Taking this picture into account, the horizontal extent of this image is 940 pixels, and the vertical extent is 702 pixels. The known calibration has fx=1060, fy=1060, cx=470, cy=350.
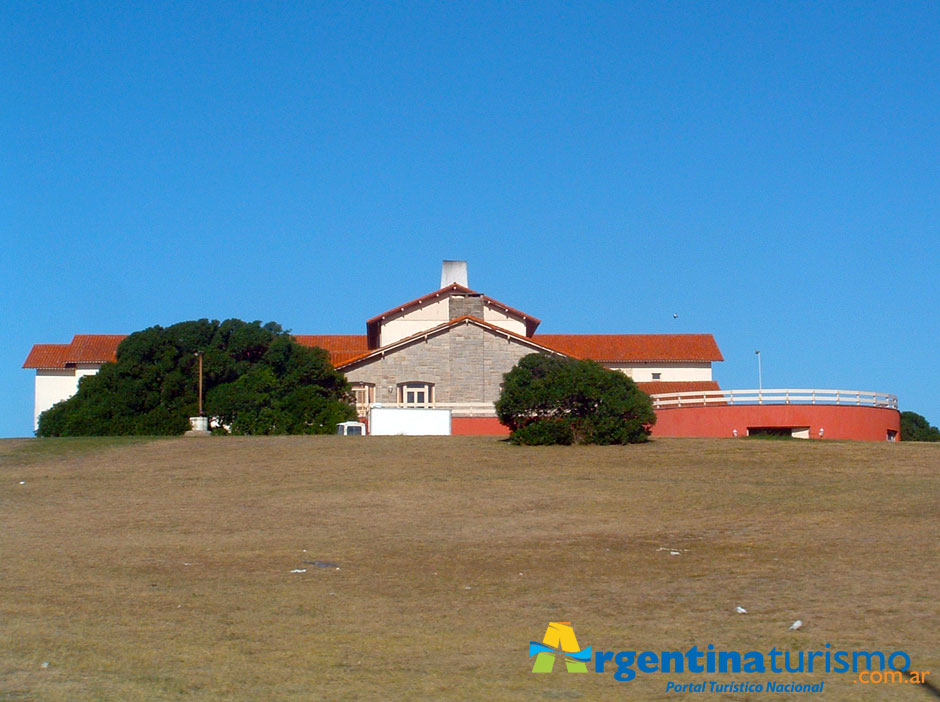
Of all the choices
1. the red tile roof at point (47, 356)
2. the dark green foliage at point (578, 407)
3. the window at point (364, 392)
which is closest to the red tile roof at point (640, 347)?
the window at point (364, 392)

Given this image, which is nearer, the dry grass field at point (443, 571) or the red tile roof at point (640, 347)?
the dry grass field at point (443, 571)

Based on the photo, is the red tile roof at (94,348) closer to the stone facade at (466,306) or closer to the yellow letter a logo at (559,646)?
the stone facade at (466,306)

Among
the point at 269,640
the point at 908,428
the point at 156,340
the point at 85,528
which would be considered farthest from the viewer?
the point at 908,428

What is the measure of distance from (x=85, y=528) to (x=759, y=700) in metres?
13.6

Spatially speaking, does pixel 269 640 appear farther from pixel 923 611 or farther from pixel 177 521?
pixel 177 521

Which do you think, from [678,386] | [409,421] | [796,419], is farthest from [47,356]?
[796,419]

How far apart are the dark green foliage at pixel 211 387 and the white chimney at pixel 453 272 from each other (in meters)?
15.6

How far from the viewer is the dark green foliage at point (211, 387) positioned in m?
45.2

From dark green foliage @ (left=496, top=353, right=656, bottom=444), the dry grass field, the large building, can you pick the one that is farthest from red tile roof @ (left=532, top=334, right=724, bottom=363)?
the dry grass field

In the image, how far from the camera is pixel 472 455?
28812 mm

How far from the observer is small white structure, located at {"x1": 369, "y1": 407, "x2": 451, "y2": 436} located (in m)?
39.3

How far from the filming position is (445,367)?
50.9m

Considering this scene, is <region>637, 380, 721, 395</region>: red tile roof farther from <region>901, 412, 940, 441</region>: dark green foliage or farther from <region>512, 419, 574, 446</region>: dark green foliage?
<region>512, 419, 574, 446</region>: dark green foliage

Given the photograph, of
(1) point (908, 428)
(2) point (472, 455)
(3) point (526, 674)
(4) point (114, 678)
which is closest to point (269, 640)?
(4) point (114, 678)
